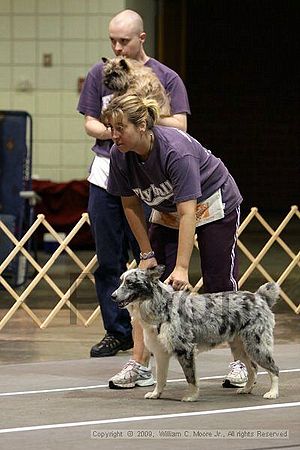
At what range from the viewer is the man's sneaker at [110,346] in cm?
638

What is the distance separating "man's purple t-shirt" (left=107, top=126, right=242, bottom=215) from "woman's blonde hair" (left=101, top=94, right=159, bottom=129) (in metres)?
0.08

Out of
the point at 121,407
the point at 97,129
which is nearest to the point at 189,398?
the point at 121,407

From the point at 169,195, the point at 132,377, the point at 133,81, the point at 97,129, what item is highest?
the point at 133,81

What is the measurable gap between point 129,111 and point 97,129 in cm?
109

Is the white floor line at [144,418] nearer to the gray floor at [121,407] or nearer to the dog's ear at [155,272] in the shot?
the gray floor at [121,407]

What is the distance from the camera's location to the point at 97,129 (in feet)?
20.1

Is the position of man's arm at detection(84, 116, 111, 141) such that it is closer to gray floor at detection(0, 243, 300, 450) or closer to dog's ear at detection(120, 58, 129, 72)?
dog's ear at detection(120, 58, 129, 72)

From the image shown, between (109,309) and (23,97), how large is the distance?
4942mm

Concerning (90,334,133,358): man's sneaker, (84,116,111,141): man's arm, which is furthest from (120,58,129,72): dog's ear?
(90,334,133,358): man's sneaker

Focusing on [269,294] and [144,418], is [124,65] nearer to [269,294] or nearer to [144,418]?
[269,294]

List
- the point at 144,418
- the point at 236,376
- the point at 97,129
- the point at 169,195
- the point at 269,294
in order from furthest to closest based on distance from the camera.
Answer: the point at 97,129
the point at 236,376
the point at 269,294
the point at 169,195
the point at 144,418

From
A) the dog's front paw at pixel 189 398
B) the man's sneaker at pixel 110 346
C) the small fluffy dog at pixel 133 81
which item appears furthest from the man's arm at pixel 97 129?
the dog's front paw at pixel 189 398

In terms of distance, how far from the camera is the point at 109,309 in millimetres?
6359

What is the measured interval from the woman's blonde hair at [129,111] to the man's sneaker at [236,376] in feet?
3.80
